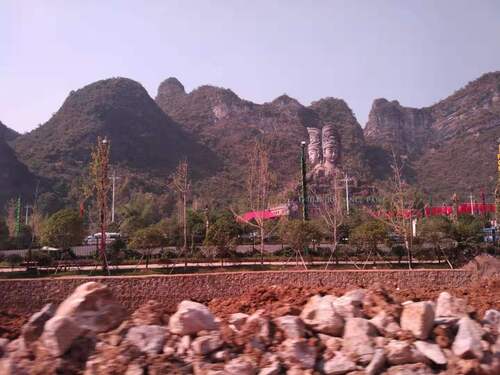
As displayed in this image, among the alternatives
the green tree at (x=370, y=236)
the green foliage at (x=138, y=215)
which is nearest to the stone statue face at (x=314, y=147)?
the green foliage at (x=138, y=215)

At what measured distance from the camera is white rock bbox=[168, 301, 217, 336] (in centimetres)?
582

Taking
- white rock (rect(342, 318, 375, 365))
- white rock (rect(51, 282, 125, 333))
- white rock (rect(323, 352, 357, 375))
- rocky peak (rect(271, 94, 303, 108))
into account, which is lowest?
white rock (rect(323, 352, 357, 375))

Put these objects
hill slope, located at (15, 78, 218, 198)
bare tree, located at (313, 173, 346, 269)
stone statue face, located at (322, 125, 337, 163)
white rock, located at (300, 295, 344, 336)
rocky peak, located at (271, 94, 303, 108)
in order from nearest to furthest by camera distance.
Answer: white rock, located at (300, 295, 344, 336) < bare tree, located at (313, 173, 346, 269) < stone statue face, located at (322, 125, 337, 163) < hill slope, located at (15, 78, 218, 198) < rocky peak, located at (271, 94, 303, 108)

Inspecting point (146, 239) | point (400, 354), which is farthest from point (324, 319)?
point (146, 239)

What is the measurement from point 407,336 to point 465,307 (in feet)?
4.98

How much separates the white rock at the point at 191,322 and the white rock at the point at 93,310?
2.52ft

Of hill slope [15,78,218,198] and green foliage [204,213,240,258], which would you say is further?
hill slope [15,78,218,198]

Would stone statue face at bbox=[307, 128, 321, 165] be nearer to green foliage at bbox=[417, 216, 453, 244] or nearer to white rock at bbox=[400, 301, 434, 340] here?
green foliage at bbox=[417, 216, 453, 244]

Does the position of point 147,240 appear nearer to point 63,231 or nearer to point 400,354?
point 63,231

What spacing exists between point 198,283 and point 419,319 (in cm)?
888

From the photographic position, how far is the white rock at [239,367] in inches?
206

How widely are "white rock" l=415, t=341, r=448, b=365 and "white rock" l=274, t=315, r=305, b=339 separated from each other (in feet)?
4.72

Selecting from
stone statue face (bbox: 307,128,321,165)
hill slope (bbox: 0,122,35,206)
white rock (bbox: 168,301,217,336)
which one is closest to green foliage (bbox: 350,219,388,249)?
white rock (bbox: 168,301,217,336)

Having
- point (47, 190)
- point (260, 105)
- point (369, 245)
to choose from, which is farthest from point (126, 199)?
point (260, 105)
